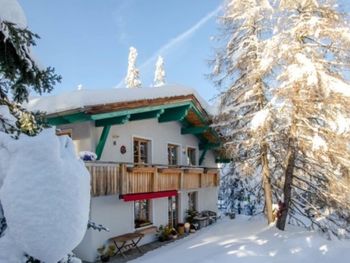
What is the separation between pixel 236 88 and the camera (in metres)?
17.1

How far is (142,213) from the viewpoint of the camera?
15375 mm

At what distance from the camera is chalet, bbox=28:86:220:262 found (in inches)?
460

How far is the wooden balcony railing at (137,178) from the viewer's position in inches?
432

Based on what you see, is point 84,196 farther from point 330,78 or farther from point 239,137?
point 239,137

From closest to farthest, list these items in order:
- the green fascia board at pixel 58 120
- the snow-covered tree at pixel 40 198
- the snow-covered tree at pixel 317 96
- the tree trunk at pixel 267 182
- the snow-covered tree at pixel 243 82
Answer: the snow-covered tree at pixel 40 198
the green fascia board at pixel 58 120
the snow-covered tree at pixel 317 96
the snow-covered tree at pixel 243 82
the tree trunk at pixel 267 182

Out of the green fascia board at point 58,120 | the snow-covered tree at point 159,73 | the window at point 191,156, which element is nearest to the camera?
the green fascia board at point 58,120

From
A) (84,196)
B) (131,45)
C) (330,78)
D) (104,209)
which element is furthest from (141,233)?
(131,45)

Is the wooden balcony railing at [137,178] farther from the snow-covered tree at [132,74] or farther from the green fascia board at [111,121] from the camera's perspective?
the snow-covered tree at [132,74]

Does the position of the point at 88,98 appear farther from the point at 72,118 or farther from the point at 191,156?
the point at 191,156

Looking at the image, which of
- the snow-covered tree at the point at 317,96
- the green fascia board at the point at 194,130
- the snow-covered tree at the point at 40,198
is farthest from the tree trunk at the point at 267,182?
the snow-covered tree at the point at 40,198

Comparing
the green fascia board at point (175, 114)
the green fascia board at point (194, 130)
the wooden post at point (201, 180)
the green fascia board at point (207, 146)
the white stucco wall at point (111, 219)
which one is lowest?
the white stucco wall at point (111, 219)

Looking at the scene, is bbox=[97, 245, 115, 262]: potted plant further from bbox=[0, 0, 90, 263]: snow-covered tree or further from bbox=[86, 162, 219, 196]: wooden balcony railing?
bbox=[0, 0, 90, 263]: snow-covered tree

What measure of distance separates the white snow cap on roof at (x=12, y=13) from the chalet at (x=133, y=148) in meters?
6.45

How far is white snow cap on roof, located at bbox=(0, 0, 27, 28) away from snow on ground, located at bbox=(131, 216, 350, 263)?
315 inches
